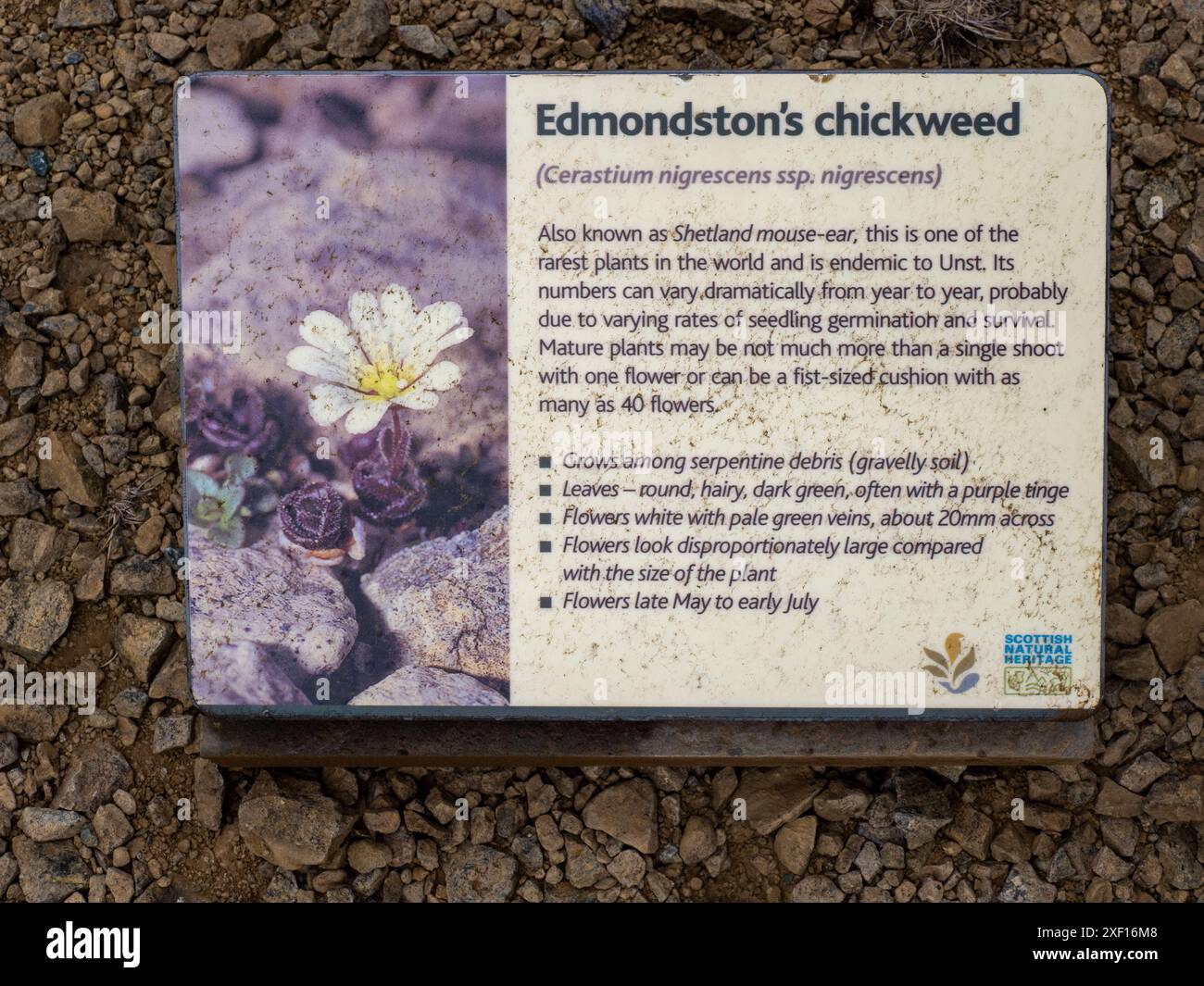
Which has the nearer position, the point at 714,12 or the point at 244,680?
the point at 244,680

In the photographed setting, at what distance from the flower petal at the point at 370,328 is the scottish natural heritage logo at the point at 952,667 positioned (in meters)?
1.97

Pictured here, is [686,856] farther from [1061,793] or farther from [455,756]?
[1061,793]

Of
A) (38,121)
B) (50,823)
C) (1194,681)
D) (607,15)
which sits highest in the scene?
(607,15)

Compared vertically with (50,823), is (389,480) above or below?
above

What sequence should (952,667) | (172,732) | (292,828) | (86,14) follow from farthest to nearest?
(86,14) → (172,732) → (292,828) → (952,667)

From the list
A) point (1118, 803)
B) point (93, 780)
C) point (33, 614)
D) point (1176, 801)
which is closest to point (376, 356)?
point (33, 614)

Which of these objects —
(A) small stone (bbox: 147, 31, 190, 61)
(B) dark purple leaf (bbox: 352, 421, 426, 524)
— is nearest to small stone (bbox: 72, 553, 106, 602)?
(B) dark purple leaf (bbox: 352, 421, 426, 524)

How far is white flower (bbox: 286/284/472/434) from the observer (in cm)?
314

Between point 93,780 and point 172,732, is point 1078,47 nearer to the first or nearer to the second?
point 172,732

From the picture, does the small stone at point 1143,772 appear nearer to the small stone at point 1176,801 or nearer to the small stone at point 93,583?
the small stone at point 1176,801

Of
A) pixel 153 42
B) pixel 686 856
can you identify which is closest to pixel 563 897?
pixel 686 856

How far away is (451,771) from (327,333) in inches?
60.6

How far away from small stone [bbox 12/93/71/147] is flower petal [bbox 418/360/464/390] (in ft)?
5.57

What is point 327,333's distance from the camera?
3154 mm
